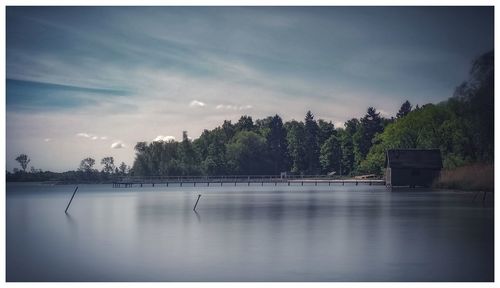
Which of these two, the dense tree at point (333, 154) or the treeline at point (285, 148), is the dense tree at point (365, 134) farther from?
the dense tree at point (333, 154)

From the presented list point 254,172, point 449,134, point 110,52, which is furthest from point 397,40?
point 254,172

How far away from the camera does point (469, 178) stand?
3228 cm

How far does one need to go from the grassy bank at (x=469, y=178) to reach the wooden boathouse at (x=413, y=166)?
141 inches

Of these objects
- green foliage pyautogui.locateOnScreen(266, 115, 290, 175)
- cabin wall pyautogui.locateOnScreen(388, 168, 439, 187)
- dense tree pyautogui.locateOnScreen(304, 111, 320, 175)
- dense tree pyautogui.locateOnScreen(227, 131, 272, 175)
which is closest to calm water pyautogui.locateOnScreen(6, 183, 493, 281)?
cabin wall pyautogui.locateOnScreen(388, 168, 439, 187)

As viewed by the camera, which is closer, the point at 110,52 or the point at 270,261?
the point at 270,261

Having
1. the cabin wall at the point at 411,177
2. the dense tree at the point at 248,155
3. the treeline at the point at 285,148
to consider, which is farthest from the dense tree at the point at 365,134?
the cabin wall at the point at 411,177

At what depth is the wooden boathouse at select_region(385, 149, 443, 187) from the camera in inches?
1838

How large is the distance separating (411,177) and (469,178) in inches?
629

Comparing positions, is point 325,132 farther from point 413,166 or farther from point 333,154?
point 413,166

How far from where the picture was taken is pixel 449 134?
154 feet

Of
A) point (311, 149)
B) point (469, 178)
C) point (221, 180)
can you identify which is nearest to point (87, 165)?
point (221, 180)
